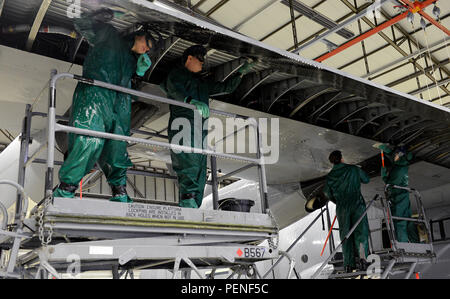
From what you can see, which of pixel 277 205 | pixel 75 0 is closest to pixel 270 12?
pixel 277 205

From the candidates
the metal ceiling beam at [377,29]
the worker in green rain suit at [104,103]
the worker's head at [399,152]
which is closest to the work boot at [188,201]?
the worker in green rain suit at [104,103]

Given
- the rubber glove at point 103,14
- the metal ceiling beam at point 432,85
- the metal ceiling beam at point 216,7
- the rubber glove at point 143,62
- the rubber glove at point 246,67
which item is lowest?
the rubber glove at point 143,62

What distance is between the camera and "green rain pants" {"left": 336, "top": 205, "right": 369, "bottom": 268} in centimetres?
727

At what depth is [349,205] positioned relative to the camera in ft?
25.0

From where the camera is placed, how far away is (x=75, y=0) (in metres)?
4.19

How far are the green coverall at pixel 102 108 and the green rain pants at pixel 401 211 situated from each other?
5.19 meters

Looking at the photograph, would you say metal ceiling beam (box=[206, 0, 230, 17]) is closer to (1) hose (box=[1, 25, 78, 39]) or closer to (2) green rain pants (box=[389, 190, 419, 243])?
(2) green rain pants (box=[389, 190, 419, 243])

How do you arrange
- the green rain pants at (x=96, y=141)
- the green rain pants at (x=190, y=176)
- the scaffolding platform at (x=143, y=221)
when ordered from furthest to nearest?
the green rain pants at (x=190, y=176) < the green rain pants at (x=96, y=141) < the scaffolding platform at (x=143, y=221)

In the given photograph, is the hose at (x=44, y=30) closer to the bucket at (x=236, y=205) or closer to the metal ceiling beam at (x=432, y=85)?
the bucket at (x=236, y=205)

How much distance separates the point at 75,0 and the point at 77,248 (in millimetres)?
2301

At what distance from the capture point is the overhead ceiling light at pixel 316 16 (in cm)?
1193

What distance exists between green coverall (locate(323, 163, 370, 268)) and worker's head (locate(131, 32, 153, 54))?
439cm

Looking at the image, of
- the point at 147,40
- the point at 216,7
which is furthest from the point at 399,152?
the point at 216,7
